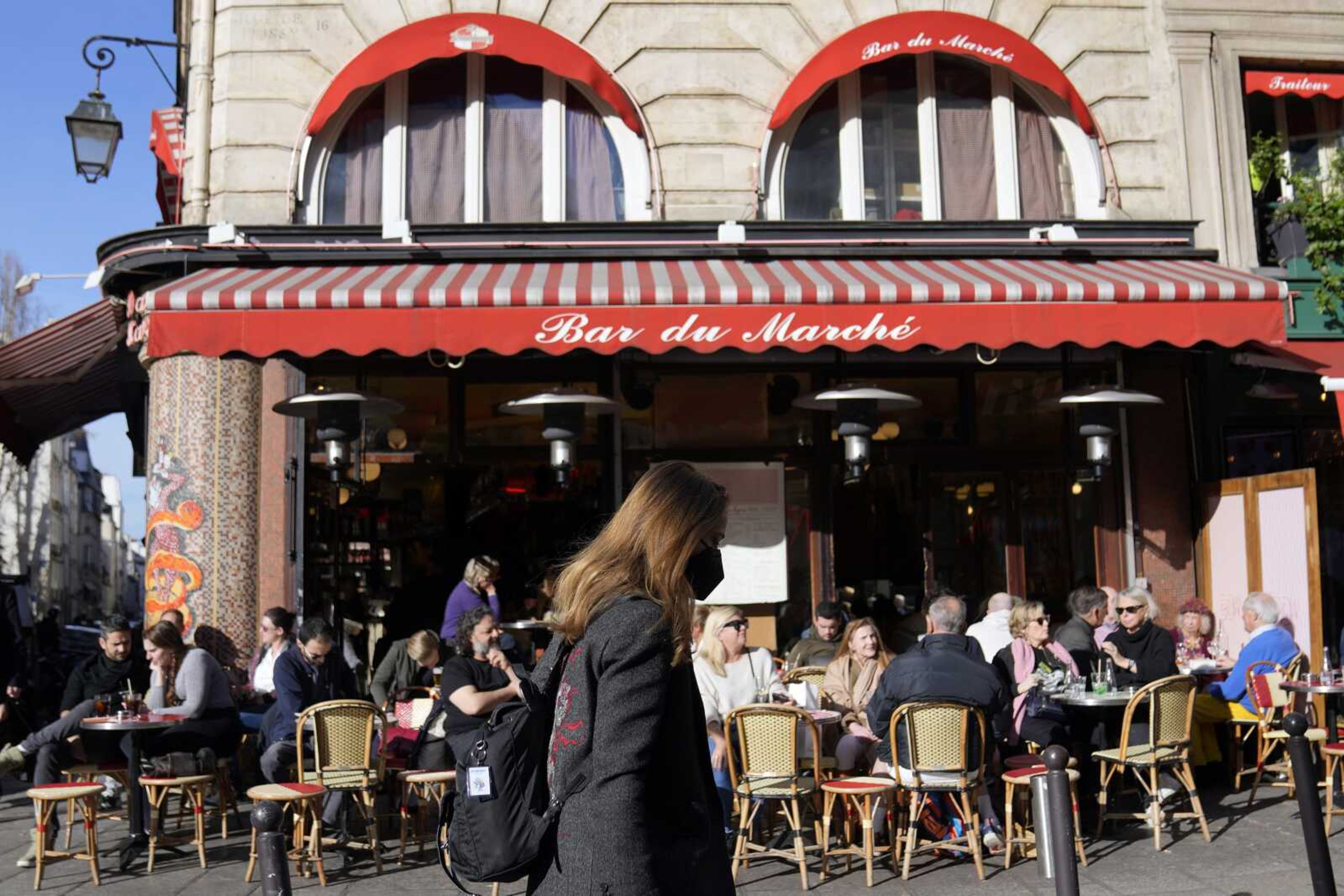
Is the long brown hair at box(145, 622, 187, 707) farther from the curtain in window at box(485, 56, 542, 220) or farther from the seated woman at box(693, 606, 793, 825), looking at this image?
the curtain in window at box(485, 56, 542, 220)

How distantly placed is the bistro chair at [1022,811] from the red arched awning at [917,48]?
20.2 feet

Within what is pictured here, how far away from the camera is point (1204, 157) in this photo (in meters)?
11.8

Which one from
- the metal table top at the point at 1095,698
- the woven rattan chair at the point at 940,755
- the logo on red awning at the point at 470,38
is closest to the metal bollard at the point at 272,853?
the woven rattan chair at the point at 940,755

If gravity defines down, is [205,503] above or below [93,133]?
below

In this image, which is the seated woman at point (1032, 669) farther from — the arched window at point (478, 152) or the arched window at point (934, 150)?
the arched window at point (478, 152)

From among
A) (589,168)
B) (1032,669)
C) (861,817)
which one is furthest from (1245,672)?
(589,168)

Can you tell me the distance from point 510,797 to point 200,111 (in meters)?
9.95

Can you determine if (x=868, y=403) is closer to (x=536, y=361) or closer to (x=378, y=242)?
(x=536, y=361)

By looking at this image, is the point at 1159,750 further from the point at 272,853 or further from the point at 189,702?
the point at 189,702

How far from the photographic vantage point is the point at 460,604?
33.4ft

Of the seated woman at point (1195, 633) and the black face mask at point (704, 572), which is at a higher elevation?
the black face mask at point (704, 572)

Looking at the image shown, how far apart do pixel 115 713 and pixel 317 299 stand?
305cm

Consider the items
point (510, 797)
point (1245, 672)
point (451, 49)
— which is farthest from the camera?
point (451, 49)

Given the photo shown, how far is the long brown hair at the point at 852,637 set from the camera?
8617 mm
